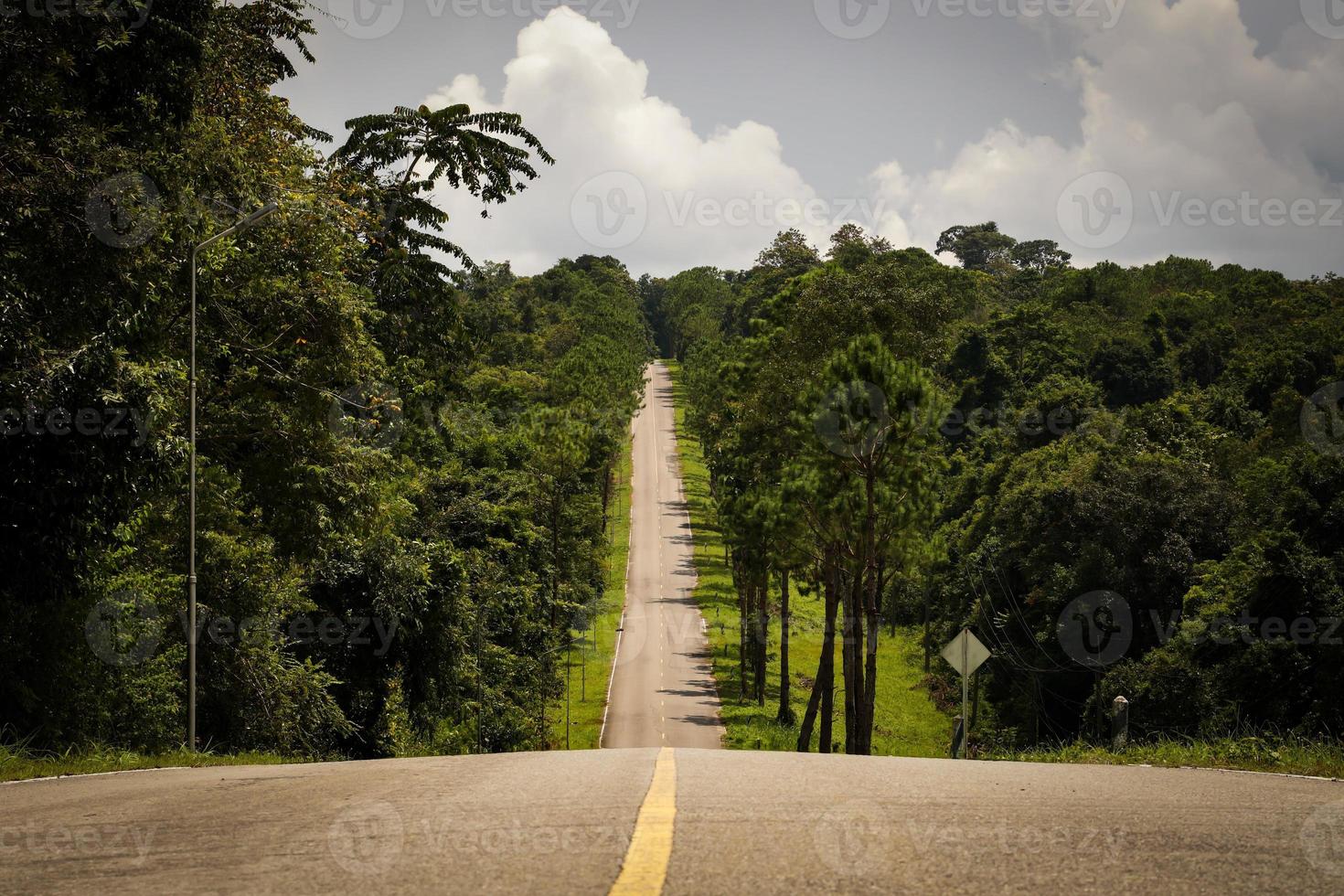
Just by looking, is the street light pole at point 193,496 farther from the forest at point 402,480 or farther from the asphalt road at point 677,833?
the asphalt road at point 677,833

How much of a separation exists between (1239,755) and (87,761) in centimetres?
1368

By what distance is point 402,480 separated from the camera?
30.1m

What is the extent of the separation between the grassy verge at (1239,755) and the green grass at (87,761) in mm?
11733

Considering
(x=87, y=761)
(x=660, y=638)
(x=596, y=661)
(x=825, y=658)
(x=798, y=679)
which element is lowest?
(x=798, y=679)

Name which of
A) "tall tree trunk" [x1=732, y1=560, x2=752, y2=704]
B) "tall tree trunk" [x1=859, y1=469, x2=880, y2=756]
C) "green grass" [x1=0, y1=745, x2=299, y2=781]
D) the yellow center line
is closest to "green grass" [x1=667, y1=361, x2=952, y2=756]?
"tall tree trunk" [x1=732, y1=560, x2=752, y2=704]

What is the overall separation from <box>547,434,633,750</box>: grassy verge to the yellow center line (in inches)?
1259

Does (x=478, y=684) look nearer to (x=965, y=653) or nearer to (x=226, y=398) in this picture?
(x=226, y=398)

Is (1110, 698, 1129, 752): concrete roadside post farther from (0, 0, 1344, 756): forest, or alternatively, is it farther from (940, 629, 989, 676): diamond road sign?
(0, 0, 1344, 756): forest

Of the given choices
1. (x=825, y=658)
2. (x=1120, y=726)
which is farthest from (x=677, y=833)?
(x=825, y=658)

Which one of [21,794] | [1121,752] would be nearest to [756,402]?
[1121,752]

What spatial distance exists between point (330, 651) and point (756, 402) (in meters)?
15.5

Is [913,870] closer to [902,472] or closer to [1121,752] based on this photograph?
[1121,752]

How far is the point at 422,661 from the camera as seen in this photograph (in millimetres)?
33844

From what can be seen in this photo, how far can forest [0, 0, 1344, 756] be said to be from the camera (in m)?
15.7
